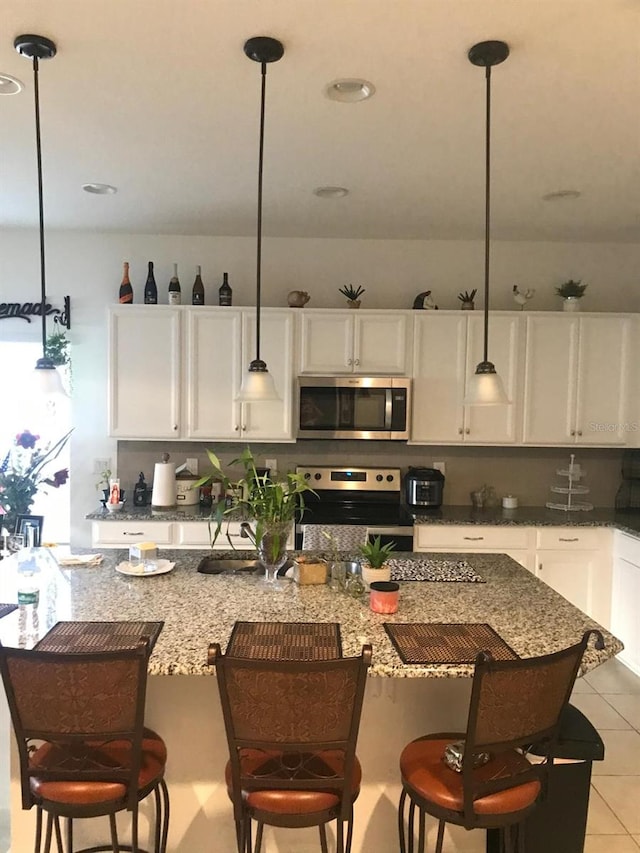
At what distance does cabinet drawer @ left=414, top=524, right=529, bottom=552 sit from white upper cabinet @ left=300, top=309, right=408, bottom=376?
108 cm

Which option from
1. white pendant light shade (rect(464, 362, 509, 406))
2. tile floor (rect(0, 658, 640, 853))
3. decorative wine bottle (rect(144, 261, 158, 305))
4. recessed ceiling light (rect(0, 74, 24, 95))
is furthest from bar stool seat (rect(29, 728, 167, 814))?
decorative wine bottle (rect(144, 261, 158, 305))

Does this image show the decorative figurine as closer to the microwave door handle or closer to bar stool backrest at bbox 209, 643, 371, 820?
the microwave door handle

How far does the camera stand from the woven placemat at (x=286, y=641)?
69.1 inches

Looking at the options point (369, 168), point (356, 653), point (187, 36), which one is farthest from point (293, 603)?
point (369, 168)

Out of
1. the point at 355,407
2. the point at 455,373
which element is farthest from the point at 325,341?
the point at 455,373

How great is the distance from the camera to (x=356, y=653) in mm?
1798

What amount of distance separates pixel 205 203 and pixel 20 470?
1.98 metres

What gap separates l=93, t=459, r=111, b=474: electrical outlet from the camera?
452cm

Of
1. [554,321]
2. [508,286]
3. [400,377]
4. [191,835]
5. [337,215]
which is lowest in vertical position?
[191,835]

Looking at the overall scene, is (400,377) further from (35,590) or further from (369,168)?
(35,590)

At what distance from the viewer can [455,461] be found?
4.57 m

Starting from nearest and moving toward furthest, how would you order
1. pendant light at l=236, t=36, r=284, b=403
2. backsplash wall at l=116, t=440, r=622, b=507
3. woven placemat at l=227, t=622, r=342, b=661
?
woven placemat at l=227, t=622, r=342, b=661
pendant light at l=236, t=36, r=284, b=403
backsplash wall at l=116, t=440, r=622, b=507

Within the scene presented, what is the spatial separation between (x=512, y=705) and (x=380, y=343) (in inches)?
115

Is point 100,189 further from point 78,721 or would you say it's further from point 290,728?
point 290,728
